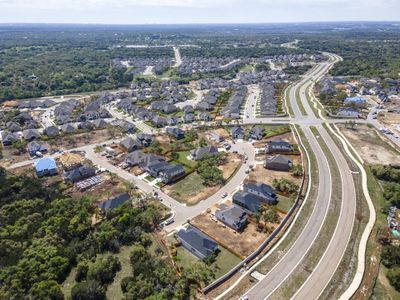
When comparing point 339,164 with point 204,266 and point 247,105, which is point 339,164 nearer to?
point 204,266

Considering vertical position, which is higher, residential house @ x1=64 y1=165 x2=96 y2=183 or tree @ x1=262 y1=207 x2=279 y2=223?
tree @ x1=262 y1=207 x2=279 y2=223

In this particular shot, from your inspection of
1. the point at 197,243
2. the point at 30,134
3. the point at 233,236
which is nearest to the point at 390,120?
the point at 233,236

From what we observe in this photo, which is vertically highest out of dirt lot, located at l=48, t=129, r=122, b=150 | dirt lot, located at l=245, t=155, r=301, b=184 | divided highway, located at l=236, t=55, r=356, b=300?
divided highway, located at l=236, t=55, r=356, b=300

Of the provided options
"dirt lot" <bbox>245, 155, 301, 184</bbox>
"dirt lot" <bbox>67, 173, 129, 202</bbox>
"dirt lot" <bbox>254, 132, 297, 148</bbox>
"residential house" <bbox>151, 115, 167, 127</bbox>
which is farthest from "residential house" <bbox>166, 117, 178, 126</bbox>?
"dirt lot" <bbox>245, 155, 301, 184</bbox>

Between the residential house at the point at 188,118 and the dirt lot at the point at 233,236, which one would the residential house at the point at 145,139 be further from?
the dirt lot at the point at 233,236

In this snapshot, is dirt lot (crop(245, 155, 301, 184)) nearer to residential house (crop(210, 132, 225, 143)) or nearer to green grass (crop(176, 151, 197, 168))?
green grass (crop(176, 151, 197, 168))

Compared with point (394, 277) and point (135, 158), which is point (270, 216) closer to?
point (394, 277)
